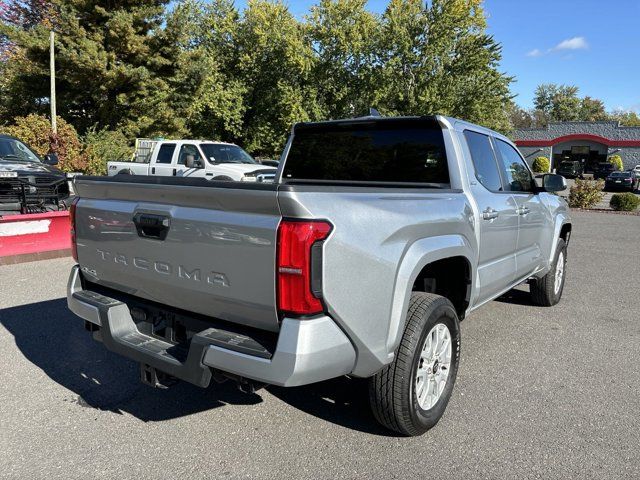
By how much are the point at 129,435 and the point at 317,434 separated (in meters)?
1.15

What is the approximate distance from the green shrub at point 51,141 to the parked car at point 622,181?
3256cm

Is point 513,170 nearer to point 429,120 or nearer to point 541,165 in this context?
point 429,120

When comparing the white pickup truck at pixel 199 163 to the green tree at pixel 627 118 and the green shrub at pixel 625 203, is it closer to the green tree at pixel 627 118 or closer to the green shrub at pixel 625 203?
the green shrub at pixel 625 203

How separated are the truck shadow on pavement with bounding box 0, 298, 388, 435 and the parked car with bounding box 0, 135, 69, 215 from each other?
440cm

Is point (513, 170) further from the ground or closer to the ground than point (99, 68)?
closer to the ground

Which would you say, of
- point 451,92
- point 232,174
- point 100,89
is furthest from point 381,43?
point 232,174

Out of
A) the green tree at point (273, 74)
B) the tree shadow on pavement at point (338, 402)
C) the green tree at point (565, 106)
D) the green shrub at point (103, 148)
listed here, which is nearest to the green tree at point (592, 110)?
the green tree at point (565, 106)

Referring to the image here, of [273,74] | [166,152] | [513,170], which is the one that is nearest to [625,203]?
[166,152]

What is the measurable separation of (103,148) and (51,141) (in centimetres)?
265

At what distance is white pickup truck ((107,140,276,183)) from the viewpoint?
12578mm

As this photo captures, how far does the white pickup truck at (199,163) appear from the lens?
1258cm

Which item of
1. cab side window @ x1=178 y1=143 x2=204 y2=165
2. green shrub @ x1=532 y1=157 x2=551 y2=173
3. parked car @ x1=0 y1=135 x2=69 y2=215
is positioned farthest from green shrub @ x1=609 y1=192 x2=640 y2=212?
green shrub @ x1=532 y1=157 x2=551 y2=173

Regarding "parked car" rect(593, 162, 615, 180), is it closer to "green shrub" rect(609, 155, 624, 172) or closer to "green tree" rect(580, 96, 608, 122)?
"green shrub" rect(609, 155, 624, 172)

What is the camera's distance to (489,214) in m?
3.75
